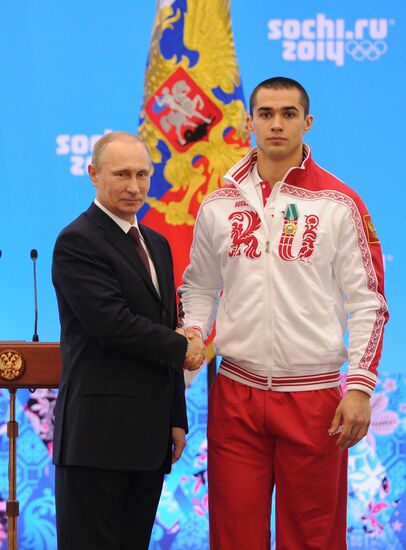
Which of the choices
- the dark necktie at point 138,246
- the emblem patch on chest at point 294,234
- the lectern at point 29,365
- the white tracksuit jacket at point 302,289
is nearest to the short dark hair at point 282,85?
the white tracksuit jacket at point 302,289

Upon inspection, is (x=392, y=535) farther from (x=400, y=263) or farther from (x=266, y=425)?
(x=266, y=425)

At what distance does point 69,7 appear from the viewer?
3.53 meters

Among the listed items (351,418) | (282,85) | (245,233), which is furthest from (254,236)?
(351,418)

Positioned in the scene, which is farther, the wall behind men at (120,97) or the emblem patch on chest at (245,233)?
the wall behind men at (120,97)

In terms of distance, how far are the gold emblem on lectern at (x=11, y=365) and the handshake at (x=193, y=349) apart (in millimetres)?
631

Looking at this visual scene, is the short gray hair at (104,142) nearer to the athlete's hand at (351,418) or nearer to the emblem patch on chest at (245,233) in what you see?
the emblem patch on chest at (245,233)

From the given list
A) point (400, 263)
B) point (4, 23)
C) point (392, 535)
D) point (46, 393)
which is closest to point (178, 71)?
point (4, 23)

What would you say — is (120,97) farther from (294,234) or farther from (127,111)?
(294,234)

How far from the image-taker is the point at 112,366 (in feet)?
7.04

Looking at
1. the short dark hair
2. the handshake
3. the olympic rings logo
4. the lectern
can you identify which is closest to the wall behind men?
the olympic rings logo

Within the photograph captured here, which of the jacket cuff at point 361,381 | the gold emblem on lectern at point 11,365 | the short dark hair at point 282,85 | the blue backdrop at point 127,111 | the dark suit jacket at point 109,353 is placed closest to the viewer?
the dark suit jacket at point 109,353

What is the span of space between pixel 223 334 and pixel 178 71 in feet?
4.60

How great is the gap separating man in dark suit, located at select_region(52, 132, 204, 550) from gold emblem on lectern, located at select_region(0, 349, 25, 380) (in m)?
0.55

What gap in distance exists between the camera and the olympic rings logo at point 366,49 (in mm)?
3535
